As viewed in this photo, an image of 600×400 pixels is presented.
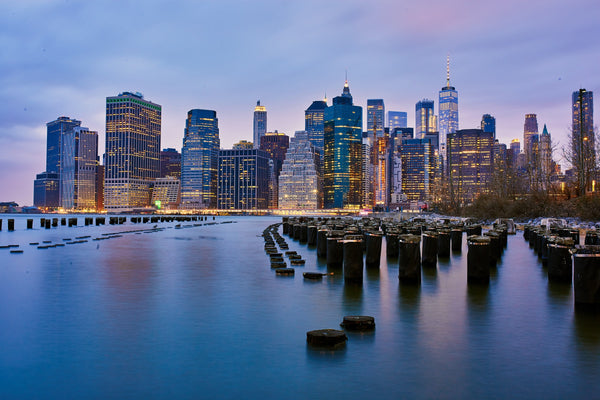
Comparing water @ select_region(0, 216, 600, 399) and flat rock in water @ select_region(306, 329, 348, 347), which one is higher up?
flat rock in water @ select_region(306, 329, 348, 347)

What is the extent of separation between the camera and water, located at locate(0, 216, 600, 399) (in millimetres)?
7588

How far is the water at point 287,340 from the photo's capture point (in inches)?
299

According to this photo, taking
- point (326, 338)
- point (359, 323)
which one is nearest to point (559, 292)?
point (359, 323)

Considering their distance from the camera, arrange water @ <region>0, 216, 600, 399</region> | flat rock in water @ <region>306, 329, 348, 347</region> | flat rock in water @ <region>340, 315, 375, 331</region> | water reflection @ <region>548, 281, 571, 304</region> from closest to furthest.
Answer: water @ <region>0, 216, 600, 399</region> < flat rock in water @ <region>306, 329, 348, 347</region> < flat rock in water @ <region>340, 315, 375, 331</region> < water reflection @ <region>548, 281, 571, 304</region>

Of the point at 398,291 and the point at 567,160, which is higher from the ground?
the point at 567,160

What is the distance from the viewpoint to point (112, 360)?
29.1 feet

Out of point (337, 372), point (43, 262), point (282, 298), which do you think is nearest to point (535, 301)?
point (282, 298)

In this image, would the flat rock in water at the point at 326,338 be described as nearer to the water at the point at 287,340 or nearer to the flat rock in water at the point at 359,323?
the water at the point at 287,340

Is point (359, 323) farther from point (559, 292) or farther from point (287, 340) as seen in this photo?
point (559, 292)

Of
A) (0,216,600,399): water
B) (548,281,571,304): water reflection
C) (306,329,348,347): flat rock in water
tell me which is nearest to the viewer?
(0,216,600,399): water

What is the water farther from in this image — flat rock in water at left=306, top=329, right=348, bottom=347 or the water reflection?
flat rock in water at left=306, top=329, right=348, bottom=347

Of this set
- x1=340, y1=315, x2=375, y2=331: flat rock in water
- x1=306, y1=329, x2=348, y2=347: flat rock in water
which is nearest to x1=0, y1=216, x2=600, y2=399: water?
x1=306, y1=329, x2=348, y2=347: flat rock in water

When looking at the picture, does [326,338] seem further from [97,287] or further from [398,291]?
[97,287]

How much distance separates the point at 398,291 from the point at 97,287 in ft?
35.2
